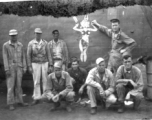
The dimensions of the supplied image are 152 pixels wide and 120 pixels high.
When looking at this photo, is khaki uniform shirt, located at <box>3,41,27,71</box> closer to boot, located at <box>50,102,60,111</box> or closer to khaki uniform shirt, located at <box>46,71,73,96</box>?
khaki uniform shirt, located at <box>46,71,73,96</box>

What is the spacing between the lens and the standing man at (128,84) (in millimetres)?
5625

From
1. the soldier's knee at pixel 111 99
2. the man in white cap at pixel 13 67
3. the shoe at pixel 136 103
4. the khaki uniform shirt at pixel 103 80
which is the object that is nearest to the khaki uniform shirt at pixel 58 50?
the man in white cap at pixel 13 67

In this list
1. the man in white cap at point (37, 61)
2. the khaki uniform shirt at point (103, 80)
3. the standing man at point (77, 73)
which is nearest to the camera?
the khaki uniform shirt at point (103, 80)

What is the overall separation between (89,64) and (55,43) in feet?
3.67

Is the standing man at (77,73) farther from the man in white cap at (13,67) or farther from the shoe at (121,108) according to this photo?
the shoe at (121,108)

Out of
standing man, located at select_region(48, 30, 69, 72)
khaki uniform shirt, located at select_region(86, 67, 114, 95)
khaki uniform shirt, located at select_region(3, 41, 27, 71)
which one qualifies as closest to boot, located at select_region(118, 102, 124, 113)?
khaki uniform shirt, located at select_region(86, 67, 114, 95)

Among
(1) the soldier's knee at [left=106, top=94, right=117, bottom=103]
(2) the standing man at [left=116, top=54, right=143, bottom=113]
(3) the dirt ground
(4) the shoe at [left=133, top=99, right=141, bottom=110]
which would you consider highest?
(2) the standing man at [left=116, top=54, right=143, bottom=113]

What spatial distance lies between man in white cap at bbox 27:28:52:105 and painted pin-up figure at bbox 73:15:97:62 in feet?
3.51

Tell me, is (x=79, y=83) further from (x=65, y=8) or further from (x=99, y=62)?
(x=65, y=8)

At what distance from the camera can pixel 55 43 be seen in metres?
6.99

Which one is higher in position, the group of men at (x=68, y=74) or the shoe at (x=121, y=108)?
the group of men at (x=68, y=74)

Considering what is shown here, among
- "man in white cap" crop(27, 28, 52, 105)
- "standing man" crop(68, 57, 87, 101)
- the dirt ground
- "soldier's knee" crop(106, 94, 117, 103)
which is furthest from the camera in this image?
"standing man" crop(68, 57, 87, 101)

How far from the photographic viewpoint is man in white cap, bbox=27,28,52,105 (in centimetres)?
655

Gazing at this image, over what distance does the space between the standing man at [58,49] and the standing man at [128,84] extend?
68.4 inches
